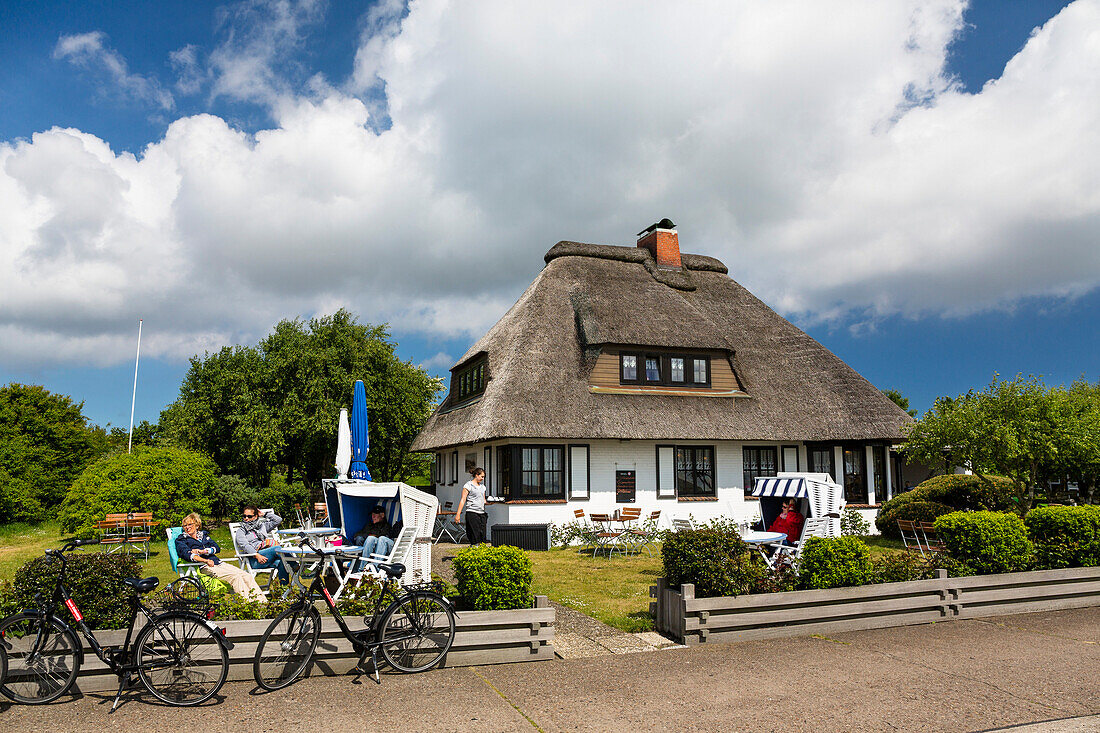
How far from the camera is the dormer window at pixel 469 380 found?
71.5ft

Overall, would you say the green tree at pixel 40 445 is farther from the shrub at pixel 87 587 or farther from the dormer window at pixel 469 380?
the shrub at pixel 87 587

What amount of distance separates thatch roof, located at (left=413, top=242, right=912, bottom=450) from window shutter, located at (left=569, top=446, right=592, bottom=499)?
828 mm

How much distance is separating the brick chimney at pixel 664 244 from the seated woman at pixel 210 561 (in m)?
19.9

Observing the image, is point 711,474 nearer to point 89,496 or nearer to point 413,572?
point 413,572

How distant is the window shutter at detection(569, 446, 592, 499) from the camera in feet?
61.8

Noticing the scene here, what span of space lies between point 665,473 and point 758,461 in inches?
126

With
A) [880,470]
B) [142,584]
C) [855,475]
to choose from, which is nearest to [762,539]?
[142,584]

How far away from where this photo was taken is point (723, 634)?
778cm

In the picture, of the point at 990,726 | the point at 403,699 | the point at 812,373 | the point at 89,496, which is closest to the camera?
the point at 990,726

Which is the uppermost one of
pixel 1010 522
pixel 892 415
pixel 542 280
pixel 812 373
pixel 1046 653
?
pixel 542 280

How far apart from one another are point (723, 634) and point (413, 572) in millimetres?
4404

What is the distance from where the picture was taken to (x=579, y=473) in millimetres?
18922

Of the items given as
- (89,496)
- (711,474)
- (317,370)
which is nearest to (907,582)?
(711,474)

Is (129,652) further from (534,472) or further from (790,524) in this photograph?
(534,472)
